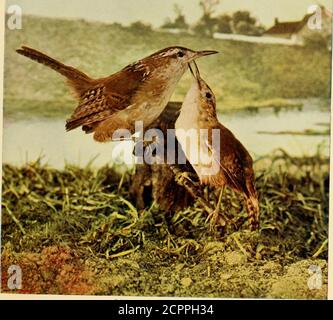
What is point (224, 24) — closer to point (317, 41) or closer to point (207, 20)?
point (207, 20)

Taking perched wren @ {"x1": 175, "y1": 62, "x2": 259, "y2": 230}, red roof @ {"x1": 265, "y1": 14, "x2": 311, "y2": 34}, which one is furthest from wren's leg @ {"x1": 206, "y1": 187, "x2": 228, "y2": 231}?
red roof @ {"x1": 265, "y1": 14, "x2": 311, "y2": 34}

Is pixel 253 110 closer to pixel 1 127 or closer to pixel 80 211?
pixel 80 211

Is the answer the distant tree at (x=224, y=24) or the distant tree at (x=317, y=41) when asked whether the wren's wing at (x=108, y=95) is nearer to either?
the distant tree at (x=224, y=24)

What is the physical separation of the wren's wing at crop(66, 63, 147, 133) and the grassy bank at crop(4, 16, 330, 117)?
0.09ft

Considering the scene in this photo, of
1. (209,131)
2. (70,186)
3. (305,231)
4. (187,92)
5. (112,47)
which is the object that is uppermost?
(112,47)

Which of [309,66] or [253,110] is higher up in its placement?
[309,66]

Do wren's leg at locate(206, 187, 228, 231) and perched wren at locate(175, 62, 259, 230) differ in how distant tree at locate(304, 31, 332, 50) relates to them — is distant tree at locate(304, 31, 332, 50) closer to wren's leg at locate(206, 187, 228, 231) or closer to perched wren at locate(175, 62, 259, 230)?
perched wren at locate(175, 62, 259, 230)

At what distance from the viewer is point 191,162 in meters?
1.74

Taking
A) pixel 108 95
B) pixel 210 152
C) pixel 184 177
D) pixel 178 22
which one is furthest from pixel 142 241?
Answer: pixel 178 22

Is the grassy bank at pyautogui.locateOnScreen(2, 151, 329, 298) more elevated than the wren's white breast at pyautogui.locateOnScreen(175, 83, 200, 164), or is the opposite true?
the wren's white breast at pyautogui.locateOnScreen(175, 83, 200, 164)

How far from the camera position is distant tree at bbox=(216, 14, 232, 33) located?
5.74ft

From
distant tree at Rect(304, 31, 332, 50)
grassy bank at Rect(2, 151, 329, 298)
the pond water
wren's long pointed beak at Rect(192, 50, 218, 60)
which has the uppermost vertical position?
distant tree at Rect(304, 31, 332, 50)

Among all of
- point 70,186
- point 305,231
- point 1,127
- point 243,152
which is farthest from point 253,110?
point 1,127

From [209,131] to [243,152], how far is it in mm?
123
